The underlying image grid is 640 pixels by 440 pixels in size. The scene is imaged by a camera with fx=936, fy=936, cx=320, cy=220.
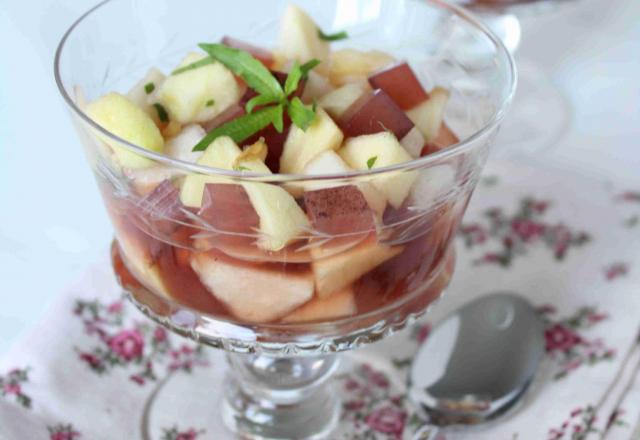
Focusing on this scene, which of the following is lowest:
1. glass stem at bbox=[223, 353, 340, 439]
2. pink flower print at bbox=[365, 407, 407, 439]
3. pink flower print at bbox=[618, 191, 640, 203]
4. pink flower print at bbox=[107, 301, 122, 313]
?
pink flower print at bbox=[618, 191, 640, 203]

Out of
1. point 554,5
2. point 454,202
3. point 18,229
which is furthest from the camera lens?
point 554,5

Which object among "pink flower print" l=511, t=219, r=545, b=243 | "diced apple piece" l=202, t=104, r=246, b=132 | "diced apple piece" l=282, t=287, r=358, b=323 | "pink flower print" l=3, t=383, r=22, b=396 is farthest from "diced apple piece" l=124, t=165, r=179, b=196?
"pink flower print" l=511, t=219, r=545, b=243

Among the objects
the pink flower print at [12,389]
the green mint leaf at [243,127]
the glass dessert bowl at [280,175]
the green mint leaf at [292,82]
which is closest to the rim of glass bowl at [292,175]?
the glass dessert bowl at [280,175]

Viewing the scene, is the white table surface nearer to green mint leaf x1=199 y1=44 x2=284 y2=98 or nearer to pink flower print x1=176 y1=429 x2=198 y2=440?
pink flower print x1=176 y1=429 x2=198 y2=440

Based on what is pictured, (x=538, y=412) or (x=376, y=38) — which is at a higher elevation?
(x=376, y=38)

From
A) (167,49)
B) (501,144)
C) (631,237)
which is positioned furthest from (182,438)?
(501,144)

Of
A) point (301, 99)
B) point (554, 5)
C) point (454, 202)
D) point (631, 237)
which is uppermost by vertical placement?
point (301, 99)

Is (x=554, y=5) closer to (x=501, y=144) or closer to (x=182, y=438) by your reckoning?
(x=501, y=144)
